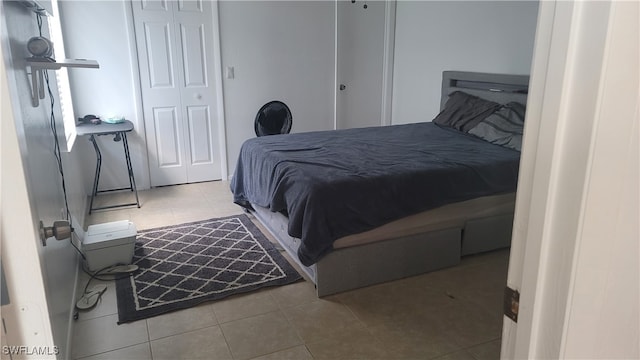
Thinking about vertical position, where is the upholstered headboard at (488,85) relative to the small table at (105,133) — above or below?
above

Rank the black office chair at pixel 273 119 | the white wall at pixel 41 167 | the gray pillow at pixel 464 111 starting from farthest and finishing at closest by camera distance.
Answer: the black office chair at pixel 273 119 < the gray pillow at pixel 464 111 < the white wall at pixel 41 167

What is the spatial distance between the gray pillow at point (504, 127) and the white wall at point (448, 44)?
0.38m

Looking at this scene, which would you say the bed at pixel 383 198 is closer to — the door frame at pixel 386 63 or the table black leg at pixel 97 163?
the table black leg at pixel 97 163

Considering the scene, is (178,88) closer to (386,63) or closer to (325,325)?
(386,63)

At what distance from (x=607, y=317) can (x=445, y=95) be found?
13.0 ft

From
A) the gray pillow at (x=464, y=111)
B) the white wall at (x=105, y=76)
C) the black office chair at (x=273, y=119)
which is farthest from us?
the black office chair at (x=273, y=119)

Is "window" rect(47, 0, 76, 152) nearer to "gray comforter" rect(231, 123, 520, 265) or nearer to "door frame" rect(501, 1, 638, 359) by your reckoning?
"gray comforter" rect(231, 123, 520, 265)

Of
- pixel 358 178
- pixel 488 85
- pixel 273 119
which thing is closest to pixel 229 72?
pixel 273 119

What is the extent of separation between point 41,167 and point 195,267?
51.1 inches

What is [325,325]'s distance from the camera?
2.32 m

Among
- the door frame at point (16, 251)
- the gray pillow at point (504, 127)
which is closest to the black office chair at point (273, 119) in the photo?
the gray pillow at point (504, 127)

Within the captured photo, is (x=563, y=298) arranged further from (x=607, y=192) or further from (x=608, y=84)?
(x=608, y=84)

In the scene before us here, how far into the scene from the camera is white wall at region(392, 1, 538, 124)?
373 centimetres

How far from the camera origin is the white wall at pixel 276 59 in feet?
15.2
